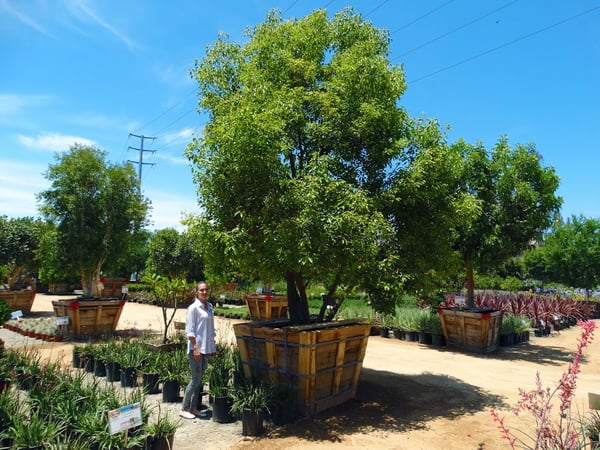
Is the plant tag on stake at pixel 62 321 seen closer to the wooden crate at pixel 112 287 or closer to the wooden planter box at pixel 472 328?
the wooden planter box at pixel 472 328

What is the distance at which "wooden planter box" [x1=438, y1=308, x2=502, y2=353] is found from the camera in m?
11.1

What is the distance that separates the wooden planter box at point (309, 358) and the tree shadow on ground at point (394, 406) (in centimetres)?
23

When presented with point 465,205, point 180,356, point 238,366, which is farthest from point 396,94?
point 180,356

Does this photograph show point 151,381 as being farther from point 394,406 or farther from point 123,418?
point 394,406

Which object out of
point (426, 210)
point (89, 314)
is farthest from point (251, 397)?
point (89, 314)

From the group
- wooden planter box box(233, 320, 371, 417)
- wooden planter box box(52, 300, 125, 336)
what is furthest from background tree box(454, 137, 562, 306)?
wooden planter box box(52, 300, 125, 336)

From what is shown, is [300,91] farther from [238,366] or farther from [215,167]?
[238,366]

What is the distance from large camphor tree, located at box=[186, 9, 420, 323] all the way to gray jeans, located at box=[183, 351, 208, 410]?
142 centimetres

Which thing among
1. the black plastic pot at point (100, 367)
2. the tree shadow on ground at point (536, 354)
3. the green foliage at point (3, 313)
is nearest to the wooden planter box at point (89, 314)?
the green foliage at point (3, 313)

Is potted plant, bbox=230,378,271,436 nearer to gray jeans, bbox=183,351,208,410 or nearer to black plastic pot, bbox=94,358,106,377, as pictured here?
gray jeans, bbox=183,351,208,410

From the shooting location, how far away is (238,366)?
677 cm

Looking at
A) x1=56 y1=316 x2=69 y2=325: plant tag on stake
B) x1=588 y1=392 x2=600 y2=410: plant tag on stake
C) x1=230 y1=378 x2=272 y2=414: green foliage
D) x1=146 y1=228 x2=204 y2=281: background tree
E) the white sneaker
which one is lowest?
the white sneaker

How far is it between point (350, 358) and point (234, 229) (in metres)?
2.59

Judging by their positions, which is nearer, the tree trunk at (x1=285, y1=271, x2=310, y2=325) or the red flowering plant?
the red flowering plant
